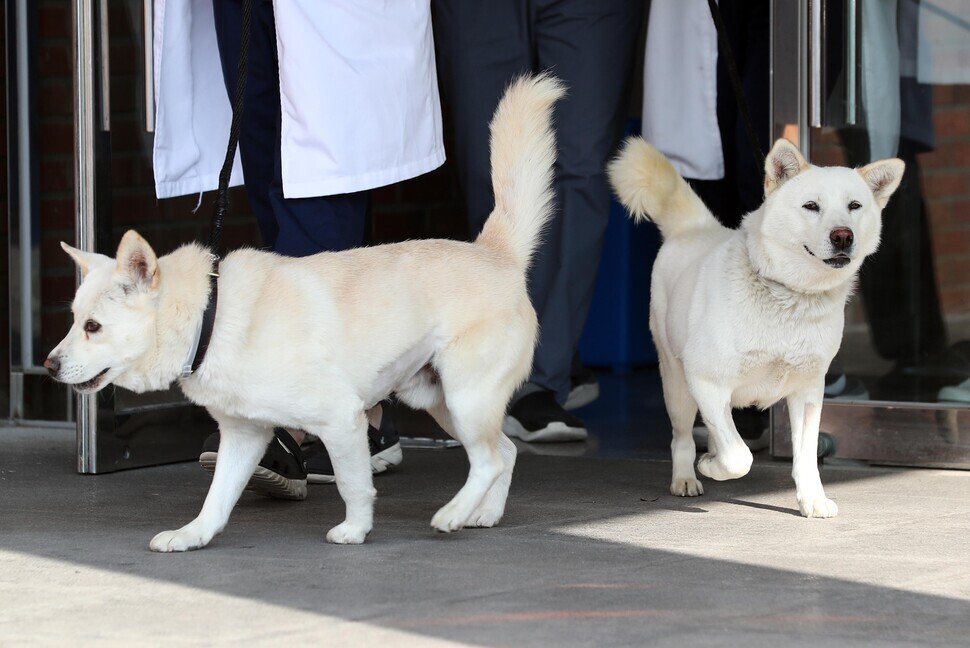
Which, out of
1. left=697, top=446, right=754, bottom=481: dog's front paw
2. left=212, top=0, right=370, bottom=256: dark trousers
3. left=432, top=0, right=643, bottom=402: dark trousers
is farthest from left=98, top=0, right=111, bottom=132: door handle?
left=697, top=446, right=754, bottom=481: dog's front paw

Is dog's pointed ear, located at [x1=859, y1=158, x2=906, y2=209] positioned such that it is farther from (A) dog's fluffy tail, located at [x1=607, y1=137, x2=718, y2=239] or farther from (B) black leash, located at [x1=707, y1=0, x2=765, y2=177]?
(A) dog's fluffy tail, located at [x1=607, y1=137, x2=718, y2=239]

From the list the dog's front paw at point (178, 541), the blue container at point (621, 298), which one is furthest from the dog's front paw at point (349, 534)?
the blue container at point (621, 298)

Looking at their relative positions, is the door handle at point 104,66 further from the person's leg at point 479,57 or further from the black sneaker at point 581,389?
the black sneaker at point 581,389

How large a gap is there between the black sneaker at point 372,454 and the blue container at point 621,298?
2.28 meters

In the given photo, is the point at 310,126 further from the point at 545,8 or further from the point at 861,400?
Answer: the point at 861,400

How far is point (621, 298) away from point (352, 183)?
2715mm

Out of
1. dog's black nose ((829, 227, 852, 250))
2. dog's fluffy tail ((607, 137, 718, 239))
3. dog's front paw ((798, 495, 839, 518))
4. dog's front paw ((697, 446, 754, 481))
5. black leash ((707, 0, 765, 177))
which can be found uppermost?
black leash ((707, 0, 765, 177))

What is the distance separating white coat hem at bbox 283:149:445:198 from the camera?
129 inches

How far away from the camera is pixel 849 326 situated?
12.6ft

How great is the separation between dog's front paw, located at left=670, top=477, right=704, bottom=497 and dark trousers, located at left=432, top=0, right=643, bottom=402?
38.1 inches

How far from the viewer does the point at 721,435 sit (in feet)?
9.64

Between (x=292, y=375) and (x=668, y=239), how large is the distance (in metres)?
1.28

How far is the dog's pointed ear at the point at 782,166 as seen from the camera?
3.01 metres

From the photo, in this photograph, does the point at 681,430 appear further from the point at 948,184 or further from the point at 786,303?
the point at 948,184
